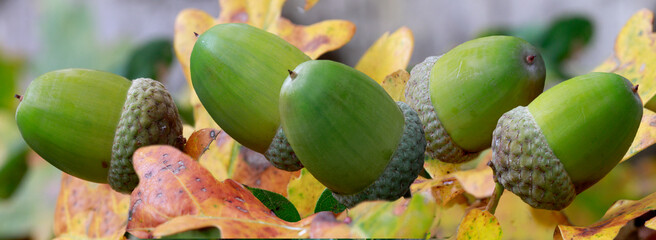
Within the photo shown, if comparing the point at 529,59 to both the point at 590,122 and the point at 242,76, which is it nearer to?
the point at 590,122

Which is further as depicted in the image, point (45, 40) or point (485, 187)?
point (45, 40)

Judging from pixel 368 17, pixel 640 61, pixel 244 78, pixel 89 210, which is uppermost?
pixel 244 78

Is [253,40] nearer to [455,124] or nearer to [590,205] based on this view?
[455,124]

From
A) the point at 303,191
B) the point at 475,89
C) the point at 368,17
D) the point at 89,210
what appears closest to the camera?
the point at 475,89

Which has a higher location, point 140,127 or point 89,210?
point 140,127

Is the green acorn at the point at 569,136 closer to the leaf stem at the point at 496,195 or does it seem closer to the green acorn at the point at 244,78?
the leaf stem at the point at 496,195

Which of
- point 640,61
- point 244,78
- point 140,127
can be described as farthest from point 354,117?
point 640,61

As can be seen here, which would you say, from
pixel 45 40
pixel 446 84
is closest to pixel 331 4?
pixel 45 40
